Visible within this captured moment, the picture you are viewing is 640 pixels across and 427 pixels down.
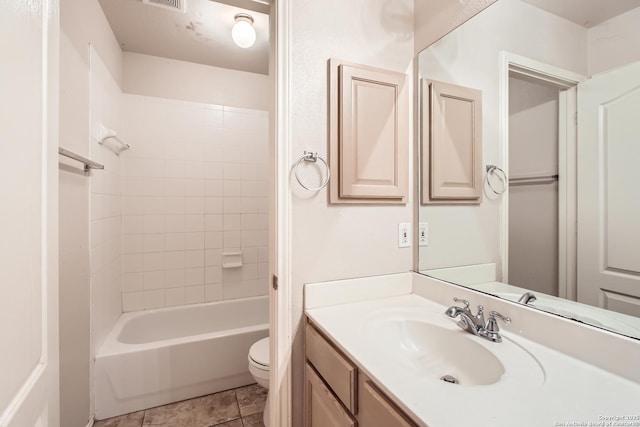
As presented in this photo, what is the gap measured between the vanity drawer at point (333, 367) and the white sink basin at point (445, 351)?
117 millimetres

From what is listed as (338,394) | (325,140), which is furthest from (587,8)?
(338,394)

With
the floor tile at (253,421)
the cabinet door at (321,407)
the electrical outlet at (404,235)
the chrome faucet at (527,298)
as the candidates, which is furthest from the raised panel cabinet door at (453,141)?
the floor tile at (253,421)

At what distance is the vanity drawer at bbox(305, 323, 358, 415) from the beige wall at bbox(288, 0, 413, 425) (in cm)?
11

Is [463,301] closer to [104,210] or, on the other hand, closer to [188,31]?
[104,210]

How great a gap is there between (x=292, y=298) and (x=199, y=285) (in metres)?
1.67

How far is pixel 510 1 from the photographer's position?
990 mm

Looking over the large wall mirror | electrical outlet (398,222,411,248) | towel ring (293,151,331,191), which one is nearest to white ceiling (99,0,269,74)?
towel ring (293,151,331,191)

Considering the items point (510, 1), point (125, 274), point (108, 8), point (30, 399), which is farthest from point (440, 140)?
point (125, 274)

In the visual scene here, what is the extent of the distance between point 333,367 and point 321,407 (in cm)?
22

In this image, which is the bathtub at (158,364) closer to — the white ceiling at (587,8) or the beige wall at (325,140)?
the beige wall at (325,140)

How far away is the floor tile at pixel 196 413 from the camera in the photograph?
1.63 m

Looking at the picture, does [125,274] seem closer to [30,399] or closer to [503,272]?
[30,399]

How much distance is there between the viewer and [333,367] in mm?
885

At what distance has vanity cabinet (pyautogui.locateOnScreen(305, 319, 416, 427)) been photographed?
0.67 metres
